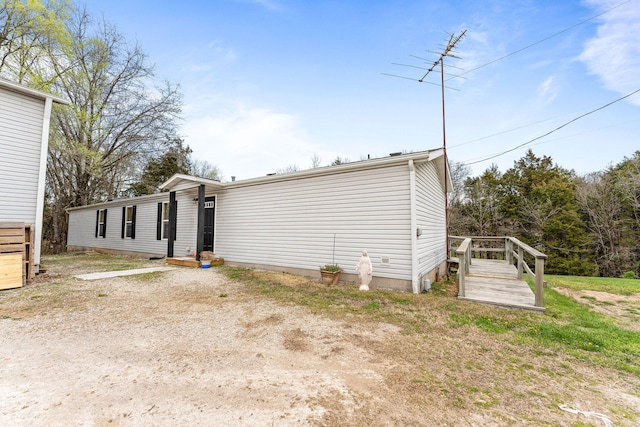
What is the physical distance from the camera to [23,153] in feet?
23.1

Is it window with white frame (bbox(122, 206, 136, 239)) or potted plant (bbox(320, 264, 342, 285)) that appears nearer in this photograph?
potted plant (bbox(320, 264, 342, 285))

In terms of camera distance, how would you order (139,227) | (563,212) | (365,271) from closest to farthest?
(365,271)
(139,227)
(563,212)

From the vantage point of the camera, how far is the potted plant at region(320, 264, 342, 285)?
21.4ft

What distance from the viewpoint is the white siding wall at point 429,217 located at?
256 inches

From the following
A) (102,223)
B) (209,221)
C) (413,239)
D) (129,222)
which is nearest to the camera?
(413,239)

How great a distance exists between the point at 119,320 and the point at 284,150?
21.5 m

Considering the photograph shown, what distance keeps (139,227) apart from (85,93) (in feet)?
28.1

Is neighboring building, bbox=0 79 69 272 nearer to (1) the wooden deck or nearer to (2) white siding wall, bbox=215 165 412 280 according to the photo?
(2) white siding wall, bbox=215 165 412 280

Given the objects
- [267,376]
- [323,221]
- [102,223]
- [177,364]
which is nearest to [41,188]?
[323,221]

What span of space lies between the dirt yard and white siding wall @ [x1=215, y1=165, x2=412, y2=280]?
2.69 meters

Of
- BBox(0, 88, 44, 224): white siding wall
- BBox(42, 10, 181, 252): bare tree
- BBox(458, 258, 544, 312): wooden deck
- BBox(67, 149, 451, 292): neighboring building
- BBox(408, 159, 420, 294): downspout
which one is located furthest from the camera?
BBox(42, 10, 181, 252): bare tree

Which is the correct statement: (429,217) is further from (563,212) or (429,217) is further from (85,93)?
(85,93)

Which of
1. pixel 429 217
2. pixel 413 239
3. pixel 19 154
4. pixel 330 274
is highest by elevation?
pixel 19 154

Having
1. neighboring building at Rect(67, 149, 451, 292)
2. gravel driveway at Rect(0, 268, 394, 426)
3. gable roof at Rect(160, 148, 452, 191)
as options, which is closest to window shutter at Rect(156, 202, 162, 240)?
neighboring building at Rect(67, 149, 451, 292)
